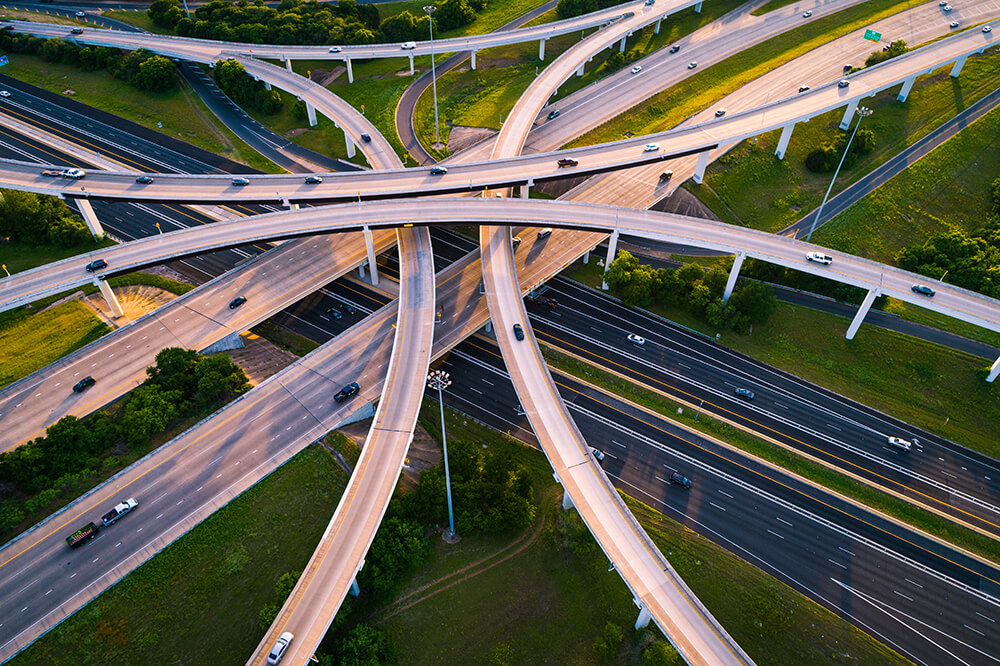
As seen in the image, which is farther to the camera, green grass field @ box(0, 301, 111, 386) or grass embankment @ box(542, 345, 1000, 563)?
green grass field @ box(0, 301, 111, 386)

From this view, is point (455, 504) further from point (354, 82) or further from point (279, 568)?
point (354, 82)

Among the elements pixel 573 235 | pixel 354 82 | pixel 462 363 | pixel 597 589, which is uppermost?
pixel 354 82

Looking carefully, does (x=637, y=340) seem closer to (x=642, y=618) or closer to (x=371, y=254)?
(x=642, y=618)

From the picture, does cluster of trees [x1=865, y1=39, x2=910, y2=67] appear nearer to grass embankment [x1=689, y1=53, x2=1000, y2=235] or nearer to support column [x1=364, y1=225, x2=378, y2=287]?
grass embankment [x1=689, y1=53, x2=1000, y2=235]

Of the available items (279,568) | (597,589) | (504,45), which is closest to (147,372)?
(279,568)

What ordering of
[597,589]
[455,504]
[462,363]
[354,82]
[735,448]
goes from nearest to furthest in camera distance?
1. [597,589]
2. [455,504]
3. [735,448]
4. [462,363]
5. [354,82]

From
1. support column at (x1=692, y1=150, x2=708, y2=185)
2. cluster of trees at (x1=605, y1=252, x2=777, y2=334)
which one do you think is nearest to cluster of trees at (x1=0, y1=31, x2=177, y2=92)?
cluster of trees at (x1=605, y1=252, x2=777, y2=334)

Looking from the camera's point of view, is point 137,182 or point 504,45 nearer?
point 137,182
